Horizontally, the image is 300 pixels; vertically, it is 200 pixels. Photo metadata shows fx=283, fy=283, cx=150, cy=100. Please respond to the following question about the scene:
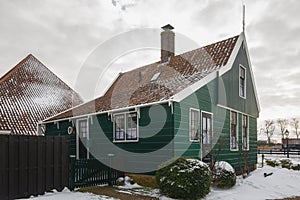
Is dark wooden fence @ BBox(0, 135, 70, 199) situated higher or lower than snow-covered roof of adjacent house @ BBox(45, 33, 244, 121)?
lower

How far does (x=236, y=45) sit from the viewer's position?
14086 mm

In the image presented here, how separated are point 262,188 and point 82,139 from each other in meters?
8.53

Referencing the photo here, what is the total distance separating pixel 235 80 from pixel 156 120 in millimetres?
5795

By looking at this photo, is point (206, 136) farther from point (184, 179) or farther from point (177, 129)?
point (184, 179)

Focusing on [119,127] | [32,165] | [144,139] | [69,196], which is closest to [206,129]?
[144,139]

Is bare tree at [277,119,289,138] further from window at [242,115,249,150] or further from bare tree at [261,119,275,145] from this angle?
window at [242,115,249,150]

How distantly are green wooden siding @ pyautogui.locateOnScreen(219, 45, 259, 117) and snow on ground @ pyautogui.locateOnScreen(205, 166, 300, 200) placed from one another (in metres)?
3.58

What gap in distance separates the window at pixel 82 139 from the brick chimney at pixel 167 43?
6.16 m

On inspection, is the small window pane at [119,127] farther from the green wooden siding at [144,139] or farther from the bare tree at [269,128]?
the bare tree at [269,128]

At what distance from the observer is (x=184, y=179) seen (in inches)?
332

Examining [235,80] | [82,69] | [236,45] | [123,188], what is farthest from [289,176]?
[82,69]

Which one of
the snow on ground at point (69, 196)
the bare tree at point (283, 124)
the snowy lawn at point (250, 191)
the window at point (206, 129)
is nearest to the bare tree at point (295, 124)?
the bare tree at point (283, 124)

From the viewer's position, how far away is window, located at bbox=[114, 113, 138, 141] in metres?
11.5

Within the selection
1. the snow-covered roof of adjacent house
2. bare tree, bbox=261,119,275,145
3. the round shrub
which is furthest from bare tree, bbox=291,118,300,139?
the round shrub
